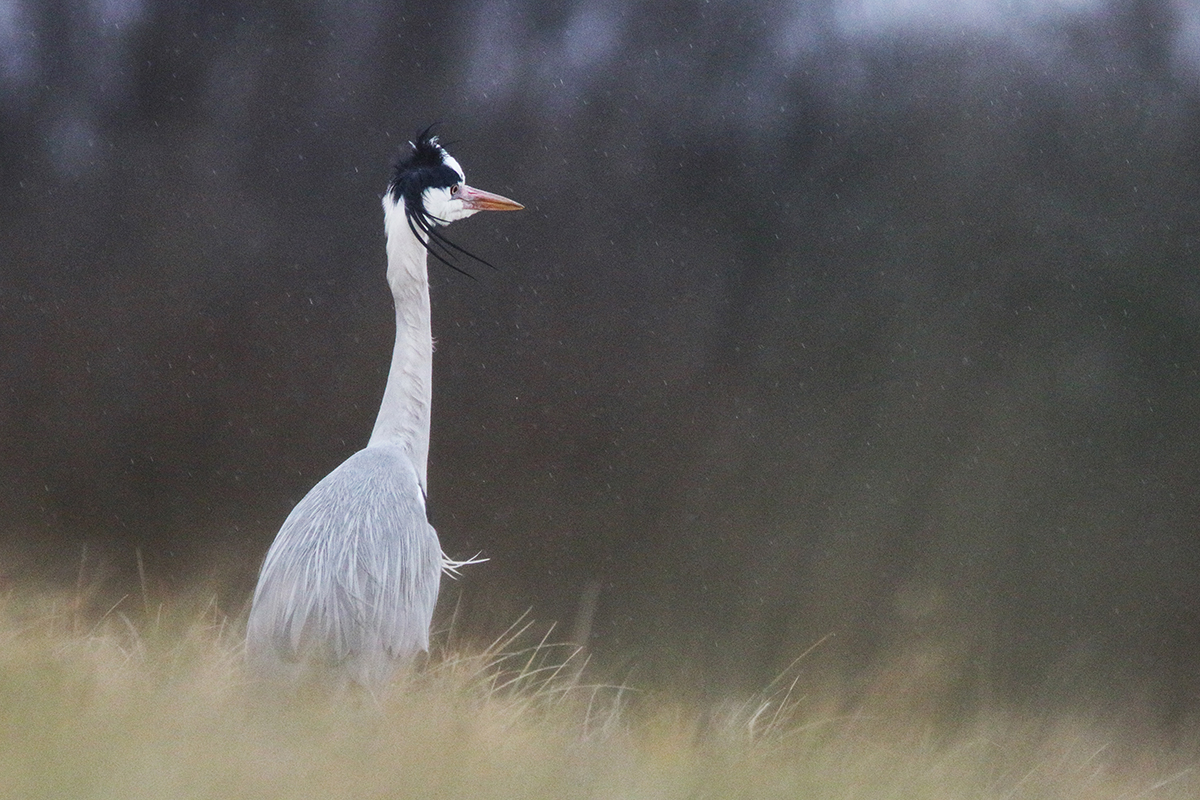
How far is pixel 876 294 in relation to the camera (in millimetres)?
8719

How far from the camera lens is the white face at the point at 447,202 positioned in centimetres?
402

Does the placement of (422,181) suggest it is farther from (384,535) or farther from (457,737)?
(457,737)

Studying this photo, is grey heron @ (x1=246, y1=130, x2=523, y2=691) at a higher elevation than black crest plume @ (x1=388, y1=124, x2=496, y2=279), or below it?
below

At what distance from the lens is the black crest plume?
→ 12.8 feet

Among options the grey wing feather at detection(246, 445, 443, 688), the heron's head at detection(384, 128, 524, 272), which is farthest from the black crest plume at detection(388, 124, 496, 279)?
the grey wing feather at detection(246, 445, 443, 688)

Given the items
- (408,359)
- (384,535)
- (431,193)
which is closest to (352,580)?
(384,535)

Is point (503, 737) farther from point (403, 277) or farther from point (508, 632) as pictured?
point (403, 277)

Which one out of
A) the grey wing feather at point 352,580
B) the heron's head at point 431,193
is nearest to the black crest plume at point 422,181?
the heron's head at point 431,193

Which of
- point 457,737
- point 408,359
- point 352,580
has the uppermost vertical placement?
point 408,359

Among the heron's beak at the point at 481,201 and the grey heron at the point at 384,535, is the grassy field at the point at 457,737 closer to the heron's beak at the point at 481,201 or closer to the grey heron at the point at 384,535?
the grey heron at the point at 384,535

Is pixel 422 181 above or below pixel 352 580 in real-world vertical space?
above

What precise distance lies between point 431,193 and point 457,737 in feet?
7.54

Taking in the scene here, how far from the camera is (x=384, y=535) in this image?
3.38 meters

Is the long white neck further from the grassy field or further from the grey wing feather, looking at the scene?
the grassy field
